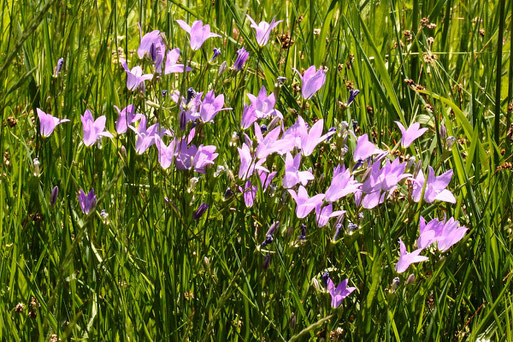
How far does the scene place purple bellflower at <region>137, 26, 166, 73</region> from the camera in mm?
1565

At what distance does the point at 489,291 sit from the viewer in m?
1.50

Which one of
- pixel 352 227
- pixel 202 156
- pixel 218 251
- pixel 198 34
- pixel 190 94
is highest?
pixel 198 34

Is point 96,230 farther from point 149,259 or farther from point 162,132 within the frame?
point 162,132

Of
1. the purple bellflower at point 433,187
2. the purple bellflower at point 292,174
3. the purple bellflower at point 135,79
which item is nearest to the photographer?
the purple bellflower at point 292,174

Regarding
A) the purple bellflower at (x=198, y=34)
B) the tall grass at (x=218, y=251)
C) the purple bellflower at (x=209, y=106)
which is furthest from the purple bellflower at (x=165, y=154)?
the purple bellflower at (x=198, y=34)

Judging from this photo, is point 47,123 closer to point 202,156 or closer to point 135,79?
point 135,79

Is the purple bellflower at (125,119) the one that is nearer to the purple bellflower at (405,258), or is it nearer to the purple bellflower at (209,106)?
the purple bellflower at (209,106)

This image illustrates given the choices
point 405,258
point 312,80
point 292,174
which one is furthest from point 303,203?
point 312,80

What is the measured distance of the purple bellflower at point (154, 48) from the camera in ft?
5.14

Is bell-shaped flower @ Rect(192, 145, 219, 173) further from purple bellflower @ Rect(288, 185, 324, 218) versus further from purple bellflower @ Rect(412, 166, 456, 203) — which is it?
purple bellflower @ Rect(412, 166, 456, 203)

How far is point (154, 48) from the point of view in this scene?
5.09 ft

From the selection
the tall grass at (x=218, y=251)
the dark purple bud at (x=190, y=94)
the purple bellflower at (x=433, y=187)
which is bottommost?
the tall grass at (x=218, y=251)

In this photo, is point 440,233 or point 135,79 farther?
point 135,79

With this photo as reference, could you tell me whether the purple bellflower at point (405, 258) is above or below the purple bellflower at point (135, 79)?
below
